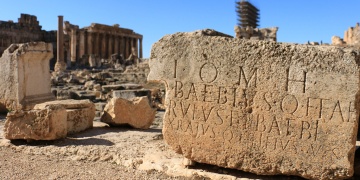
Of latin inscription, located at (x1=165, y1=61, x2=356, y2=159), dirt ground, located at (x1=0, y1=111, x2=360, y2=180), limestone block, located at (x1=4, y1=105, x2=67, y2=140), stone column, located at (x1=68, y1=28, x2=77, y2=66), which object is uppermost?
stone column, located at (x1=68, y1=28, x2=77, y2=66)

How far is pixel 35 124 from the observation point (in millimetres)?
4629

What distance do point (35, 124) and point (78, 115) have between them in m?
0.91

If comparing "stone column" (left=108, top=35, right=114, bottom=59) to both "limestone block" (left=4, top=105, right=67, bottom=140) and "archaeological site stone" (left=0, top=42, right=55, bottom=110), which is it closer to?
"archaeological site stone" (left=0, top=42, right=55, bottom=110)

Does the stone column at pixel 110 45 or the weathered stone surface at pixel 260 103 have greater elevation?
the stone column at pixel 110 45

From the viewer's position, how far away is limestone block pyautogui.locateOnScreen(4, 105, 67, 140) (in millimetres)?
4621

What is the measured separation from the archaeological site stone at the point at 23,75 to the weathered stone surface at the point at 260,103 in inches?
170

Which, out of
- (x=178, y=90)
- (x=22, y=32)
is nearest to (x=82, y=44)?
(x=22, y=32)

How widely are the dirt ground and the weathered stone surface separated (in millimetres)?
229

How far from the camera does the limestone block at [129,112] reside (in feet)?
18.9

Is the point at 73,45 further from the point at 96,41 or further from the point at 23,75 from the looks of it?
the point at 23,75

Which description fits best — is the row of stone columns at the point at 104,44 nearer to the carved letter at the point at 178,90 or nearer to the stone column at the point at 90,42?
the stone column at the point at 90,42

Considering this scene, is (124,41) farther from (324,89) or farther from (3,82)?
(324,89)

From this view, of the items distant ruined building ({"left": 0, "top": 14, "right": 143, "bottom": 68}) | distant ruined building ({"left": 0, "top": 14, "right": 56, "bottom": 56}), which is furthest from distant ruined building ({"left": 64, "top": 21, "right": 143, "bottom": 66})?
distant ruined building ({"left": 0, "top": 14, "right": 56, "bottom": 56})

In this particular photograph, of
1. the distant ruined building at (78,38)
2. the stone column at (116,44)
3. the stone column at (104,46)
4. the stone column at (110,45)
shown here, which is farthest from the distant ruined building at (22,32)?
the stone column at (116,44)
